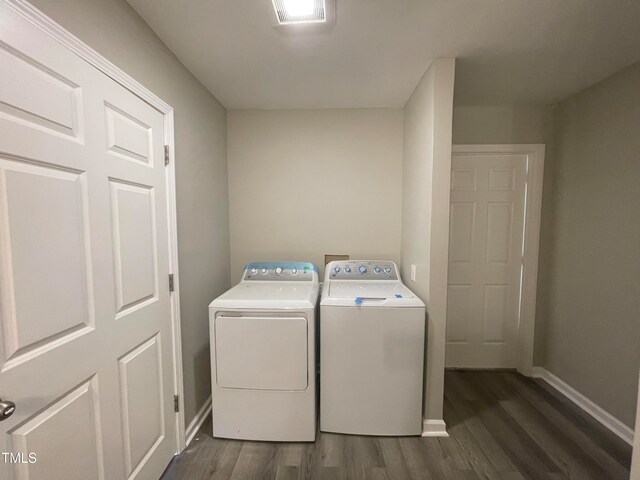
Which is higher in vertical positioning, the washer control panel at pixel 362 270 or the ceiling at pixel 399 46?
the ceiling at pixel 399 46

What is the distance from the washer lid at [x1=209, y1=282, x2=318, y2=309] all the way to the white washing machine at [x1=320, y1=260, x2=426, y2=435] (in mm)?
155

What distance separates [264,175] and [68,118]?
1505 millimetres

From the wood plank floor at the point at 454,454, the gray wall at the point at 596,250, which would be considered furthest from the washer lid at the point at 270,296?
the gray wall at the point at 596,250

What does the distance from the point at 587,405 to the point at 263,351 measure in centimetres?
242

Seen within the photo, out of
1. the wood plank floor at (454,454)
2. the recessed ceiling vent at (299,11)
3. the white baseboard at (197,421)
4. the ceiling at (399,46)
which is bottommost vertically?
the wood plank floor at (454,454)

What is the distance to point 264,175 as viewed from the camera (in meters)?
2.34

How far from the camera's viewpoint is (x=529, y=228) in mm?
2275

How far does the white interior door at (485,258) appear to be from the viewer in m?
2.32

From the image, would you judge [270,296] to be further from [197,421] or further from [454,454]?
[454,454]

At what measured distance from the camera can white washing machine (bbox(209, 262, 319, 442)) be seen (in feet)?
5.09

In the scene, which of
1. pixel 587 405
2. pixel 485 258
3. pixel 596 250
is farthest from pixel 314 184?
pixel 587 405

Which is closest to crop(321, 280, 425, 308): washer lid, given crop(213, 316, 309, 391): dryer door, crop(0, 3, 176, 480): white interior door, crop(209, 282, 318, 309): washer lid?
crop(209, 282, 318, 309): washer lid

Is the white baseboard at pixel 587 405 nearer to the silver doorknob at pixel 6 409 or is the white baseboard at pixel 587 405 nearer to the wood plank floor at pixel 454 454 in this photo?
the wood plank floor at pixel 454 454

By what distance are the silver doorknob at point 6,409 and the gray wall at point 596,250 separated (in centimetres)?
297
